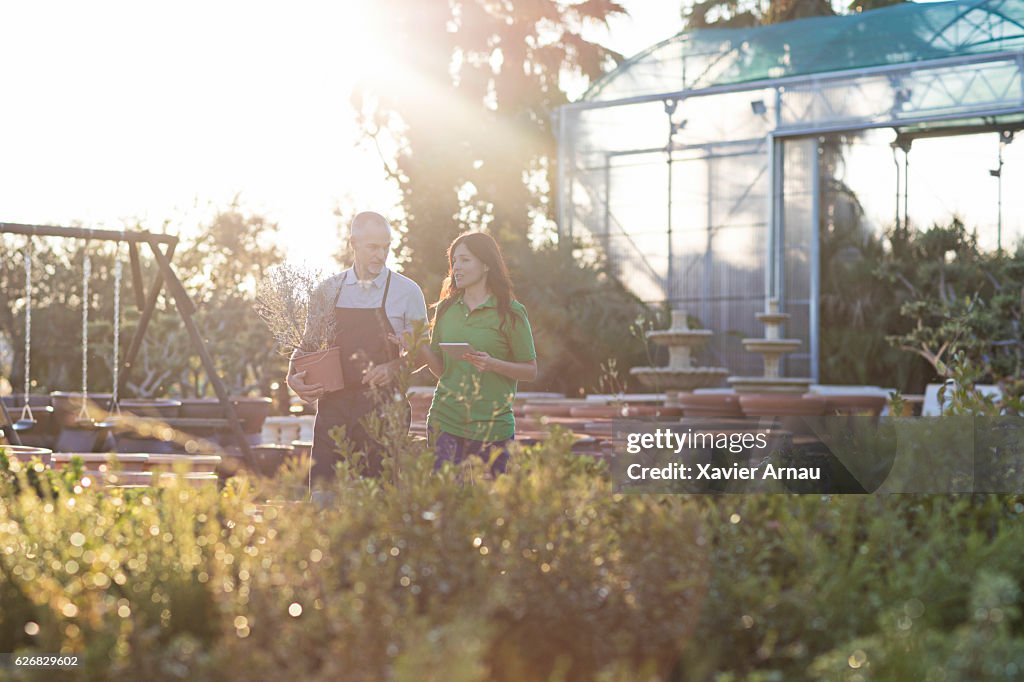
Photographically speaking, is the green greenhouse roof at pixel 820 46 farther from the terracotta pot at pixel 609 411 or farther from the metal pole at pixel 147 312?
the metal pole at pixel 147 312

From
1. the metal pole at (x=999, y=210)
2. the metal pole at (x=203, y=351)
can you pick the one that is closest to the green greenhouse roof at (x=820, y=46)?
the metal pole at (x=999, y=210)

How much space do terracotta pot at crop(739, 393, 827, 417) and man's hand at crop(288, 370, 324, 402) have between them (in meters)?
7.82

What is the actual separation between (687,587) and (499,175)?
49.7 ft

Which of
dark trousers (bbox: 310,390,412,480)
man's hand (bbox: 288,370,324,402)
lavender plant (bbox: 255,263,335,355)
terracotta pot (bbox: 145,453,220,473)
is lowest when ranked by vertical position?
terracotta pot (bbox: 145,453,220,473)

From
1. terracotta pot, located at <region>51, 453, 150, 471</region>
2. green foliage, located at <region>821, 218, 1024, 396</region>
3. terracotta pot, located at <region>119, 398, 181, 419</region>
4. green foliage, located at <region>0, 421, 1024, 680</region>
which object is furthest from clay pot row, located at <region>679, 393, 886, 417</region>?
green foliage, located at <region>0, 421, 1024, 680</region>

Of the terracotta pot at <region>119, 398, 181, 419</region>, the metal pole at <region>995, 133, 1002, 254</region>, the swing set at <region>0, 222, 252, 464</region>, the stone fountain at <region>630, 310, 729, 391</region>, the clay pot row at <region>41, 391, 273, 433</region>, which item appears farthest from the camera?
the metal pole at <region>995, 133, 1002, 254</region>

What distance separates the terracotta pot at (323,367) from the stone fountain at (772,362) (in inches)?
366

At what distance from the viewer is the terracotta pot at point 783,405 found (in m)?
10.8

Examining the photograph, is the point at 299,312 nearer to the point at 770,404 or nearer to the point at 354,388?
the point at 354,388

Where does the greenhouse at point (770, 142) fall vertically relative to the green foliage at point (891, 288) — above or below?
above

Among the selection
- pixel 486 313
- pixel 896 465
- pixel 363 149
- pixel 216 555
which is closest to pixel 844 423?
pixel 896 465

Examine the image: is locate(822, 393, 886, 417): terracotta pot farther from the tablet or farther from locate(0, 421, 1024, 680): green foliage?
locate(0, 421, 1024, 680): green foliage

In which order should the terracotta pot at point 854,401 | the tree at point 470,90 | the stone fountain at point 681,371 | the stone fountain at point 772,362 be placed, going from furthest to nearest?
1. the tree at point 470,90
2. the stone fountain at point 772,362
3. the stone fountain at point 681,371
4. the terracotta pot at point 854,401

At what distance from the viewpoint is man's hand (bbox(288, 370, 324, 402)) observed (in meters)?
3.49
